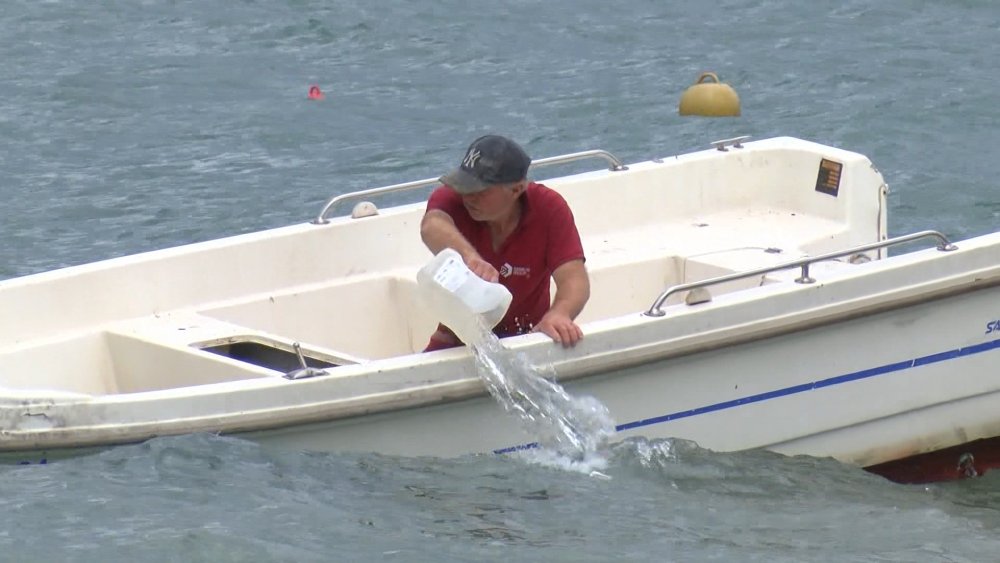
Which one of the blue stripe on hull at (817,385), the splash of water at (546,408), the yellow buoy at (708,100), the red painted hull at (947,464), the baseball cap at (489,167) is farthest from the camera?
the yellow buoy at (708,100)

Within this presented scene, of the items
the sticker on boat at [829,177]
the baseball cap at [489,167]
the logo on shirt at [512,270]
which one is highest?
the sticker on boat at [829,177]

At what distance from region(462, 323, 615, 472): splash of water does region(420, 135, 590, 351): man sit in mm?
245

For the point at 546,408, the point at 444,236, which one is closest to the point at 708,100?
the point at 444,236

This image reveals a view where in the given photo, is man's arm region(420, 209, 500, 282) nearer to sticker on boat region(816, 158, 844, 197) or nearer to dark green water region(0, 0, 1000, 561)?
dark green water region(0, 0, 1000, 561)

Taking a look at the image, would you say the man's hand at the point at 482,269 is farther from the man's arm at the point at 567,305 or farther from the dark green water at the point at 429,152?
the dark green water at the point at 429,152

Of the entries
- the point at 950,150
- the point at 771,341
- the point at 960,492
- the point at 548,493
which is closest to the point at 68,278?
the point at 548,493

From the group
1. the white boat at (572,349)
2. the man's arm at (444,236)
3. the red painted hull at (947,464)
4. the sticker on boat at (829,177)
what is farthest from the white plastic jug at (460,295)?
the sticker on boat at (829,177)

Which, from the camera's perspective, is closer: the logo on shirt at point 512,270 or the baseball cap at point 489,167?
the baseball cap at point 489,167

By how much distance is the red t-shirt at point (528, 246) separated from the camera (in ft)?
22.4

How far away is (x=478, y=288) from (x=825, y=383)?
5.47 feet

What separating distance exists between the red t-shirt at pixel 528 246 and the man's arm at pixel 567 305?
0.05m

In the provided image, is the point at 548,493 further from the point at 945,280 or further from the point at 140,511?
the point at 945,280

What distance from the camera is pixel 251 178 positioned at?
505 inches

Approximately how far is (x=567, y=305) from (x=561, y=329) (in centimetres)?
19
